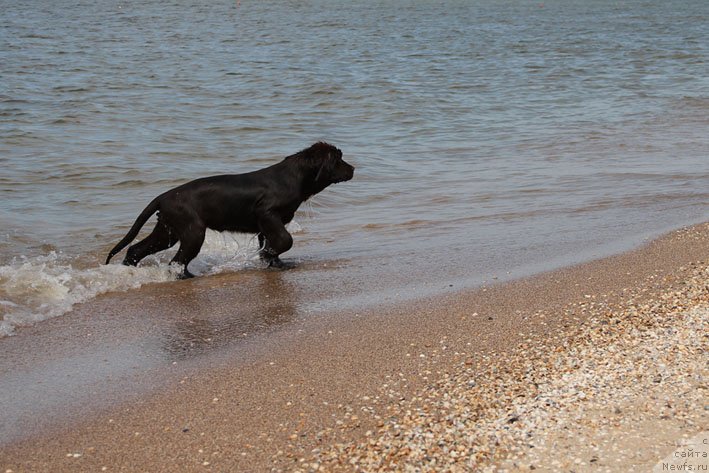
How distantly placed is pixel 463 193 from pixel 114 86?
1034 cm

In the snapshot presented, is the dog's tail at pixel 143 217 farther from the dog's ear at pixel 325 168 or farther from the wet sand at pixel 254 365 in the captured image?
the dog's ear at pixel 325 168

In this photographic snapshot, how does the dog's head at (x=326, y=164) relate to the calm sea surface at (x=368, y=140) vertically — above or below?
above

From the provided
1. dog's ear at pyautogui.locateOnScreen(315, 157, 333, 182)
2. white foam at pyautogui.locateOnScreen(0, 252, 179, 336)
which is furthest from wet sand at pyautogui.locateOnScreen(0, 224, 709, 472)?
dog's ear at pyautogui.locateOnScreen(315, 157, 333, 182)

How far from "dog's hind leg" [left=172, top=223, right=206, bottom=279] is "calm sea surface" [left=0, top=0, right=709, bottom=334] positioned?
0.20 m

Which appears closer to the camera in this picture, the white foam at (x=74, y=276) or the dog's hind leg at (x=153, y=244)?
the white foam at (x=74, y=276)

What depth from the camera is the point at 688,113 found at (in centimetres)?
1631

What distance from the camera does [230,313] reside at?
20.5ft

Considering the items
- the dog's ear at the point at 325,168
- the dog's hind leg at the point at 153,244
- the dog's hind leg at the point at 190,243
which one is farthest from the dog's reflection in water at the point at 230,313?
the dog's ear at the point at 325,168

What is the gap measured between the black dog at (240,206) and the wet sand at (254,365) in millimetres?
592

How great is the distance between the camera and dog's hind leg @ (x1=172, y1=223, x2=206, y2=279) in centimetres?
739

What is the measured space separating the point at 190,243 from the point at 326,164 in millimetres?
1286

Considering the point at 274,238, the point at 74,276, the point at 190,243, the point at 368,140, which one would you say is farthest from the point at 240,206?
the point at 368,140

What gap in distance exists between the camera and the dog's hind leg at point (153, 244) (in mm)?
7582

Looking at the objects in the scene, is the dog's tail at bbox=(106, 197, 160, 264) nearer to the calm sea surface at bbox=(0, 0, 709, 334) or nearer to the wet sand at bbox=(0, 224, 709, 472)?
the calm sea surface at bbox=(0, 0, 709, 334)
